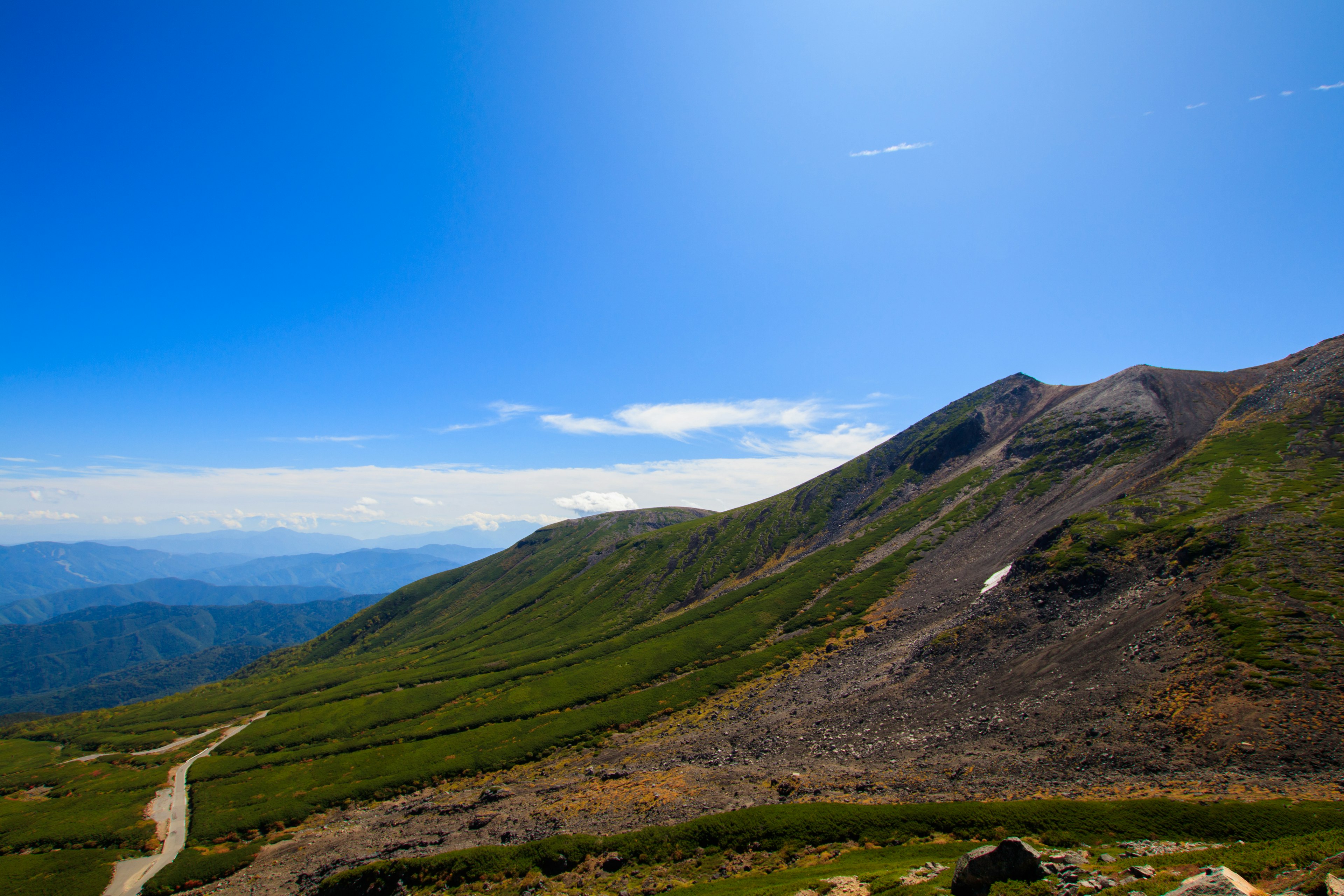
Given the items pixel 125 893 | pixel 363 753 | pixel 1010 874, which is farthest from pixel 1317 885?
pixel 363 753

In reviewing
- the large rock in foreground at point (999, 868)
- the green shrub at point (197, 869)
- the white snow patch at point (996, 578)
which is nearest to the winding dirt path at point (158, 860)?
the green shrub at point (197, 869)

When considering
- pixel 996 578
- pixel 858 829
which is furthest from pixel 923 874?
pixel 996 578

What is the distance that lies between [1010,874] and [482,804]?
53524 mm

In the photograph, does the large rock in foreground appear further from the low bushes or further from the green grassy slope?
the green grassy slope

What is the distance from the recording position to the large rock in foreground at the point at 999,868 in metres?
22.9

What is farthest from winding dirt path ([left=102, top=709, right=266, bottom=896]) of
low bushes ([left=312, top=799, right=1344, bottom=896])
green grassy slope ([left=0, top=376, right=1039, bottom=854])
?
low bushes ([left=312, top=799, right=1344, bottom=896])

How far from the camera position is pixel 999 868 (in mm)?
23109

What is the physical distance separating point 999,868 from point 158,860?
293ft

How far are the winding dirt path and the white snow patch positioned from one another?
371 feet

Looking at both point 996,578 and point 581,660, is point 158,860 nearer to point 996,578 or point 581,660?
point 581,660

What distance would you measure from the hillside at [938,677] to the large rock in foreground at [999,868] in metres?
17.9

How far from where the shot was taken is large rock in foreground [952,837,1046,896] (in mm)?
22938

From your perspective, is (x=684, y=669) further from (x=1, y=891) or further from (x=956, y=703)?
(x=1, y=891)

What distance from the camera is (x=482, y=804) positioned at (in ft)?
182
